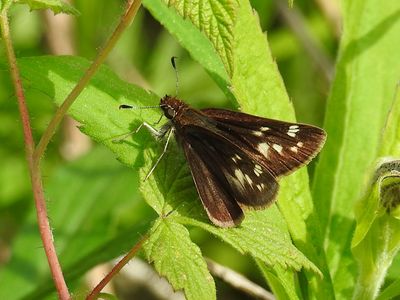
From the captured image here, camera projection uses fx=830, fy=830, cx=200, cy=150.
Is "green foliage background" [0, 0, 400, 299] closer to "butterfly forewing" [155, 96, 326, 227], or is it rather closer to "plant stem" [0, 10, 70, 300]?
"butterfly forewing" [155, 96, 326, 227]

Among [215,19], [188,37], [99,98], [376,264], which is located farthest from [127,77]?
[215,19]

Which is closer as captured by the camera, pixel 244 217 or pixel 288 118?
pixel 244 217

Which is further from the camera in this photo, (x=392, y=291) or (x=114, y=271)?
(x=392, y=291)

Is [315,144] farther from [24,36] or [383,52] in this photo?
[24,36]

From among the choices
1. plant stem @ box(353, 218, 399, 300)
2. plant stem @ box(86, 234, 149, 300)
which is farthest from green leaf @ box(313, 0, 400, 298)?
plant stem @ box(86, 234, 149, 300)

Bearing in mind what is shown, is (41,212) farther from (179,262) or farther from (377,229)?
(377,229)

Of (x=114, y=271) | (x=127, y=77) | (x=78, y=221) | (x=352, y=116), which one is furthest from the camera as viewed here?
(x=127, y=77)

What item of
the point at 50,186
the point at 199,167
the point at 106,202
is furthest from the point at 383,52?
the point at 50,186
